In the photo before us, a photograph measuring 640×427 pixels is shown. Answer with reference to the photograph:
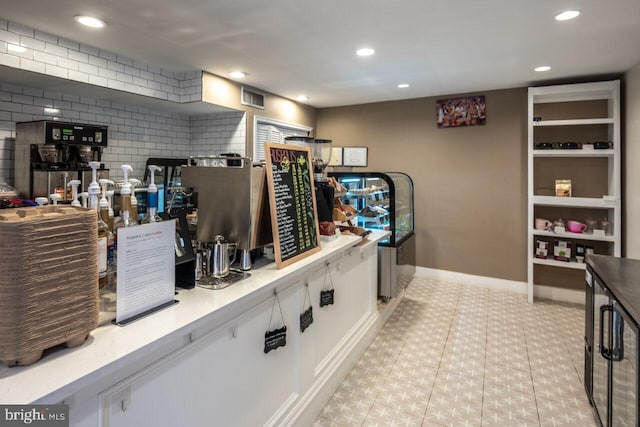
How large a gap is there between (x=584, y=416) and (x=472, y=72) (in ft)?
10.2

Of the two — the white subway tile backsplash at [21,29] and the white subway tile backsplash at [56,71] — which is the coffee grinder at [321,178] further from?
the white subway tile backsplash at [21,29]

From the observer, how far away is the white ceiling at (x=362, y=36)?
7.54 feet

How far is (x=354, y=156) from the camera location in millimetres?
5422

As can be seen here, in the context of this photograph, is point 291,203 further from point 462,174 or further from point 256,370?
point 462,174

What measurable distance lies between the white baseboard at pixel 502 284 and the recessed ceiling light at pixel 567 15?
3.08m

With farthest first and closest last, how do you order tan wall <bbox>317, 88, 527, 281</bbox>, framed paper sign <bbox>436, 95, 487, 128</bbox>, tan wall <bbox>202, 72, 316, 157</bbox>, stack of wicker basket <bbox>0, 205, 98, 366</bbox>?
framed paper sign <bbox>436, 95, 487, 128</bbox> < tan wall <bbox>317, 88, 527, 281</bbox> < tan wall <bbox>202, 72, 316, 157</bbox> < stack of wicker basket <bbox>0, 205, 98, 366</bbox>

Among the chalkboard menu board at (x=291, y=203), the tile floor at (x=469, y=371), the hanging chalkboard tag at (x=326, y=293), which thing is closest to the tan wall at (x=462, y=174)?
the tile floor at (x=469, y=371)

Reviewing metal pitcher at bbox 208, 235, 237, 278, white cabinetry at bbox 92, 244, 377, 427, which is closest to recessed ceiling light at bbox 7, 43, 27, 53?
metal pitcher at bbox 208, 235, 237, 278

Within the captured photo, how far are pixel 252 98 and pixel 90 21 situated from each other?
2.02 metres

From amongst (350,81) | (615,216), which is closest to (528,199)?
(615,216)

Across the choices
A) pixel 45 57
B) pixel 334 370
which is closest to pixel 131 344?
pixel 334 370

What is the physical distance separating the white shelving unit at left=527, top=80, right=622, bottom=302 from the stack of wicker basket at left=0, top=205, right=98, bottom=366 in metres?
4.29

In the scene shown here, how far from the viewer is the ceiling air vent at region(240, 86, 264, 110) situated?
4.25 meters

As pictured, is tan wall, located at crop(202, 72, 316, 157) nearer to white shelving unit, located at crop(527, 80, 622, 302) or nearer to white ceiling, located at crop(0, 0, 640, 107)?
white ceiling, located at crop(0, 0, 640, 107)
